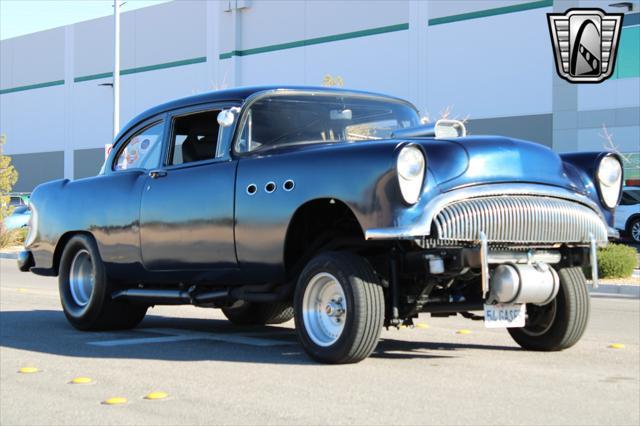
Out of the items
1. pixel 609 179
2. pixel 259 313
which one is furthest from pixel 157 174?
pixel 609 179

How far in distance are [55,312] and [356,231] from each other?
484 centimetres

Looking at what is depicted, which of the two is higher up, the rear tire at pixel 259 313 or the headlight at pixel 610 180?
the headlight at pixel 610 180

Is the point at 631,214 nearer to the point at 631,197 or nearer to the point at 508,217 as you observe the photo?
the point at 631,197

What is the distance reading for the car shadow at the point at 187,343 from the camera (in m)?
7.24

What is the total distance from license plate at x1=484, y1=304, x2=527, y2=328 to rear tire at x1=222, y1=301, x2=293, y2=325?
2849 mm

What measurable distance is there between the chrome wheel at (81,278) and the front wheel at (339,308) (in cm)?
290

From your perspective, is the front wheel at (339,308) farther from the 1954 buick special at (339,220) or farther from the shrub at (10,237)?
the shrub at (10,237)

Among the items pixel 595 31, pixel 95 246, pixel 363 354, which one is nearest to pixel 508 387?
pixel 363 354

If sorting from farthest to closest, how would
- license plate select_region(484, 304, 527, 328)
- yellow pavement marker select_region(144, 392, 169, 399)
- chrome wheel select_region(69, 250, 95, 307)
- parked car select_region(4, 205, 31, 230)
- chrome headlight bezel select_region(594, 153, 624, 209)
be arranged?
parked car select_region(4, 205, 31, 230), chrome wheel select_region(69, 250, 95, 307), chrome headlight bezel select_region(594, 153, 624, 209), license plate select_region(484, 304, 527, 328), yellow pavement marker select_region(144, 392, 169, 399)

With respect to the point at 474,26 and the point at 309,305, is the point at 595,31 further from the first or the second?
the point at 309,305

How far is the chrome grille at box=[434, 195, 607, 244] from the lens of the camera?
620 centimetres

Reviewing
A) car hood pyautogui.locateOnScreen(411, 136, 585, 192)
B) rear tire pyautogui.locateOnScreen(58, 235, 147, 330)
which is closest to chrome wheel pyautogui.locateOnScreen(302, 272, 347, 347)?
car hood pyautogui.locateOnScreen(411, 136, 585, 192)

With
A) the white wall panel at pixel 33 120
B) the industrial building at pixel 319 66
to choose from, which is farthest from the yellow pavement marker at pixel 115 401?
the white wall panel at pixel 33 120

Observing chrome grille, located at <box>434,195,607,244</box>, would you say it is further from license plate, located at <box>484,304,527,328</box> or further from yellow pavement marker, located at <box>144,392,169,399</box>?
yellow pavement marker, located at <box>144,392,169,399</box>
